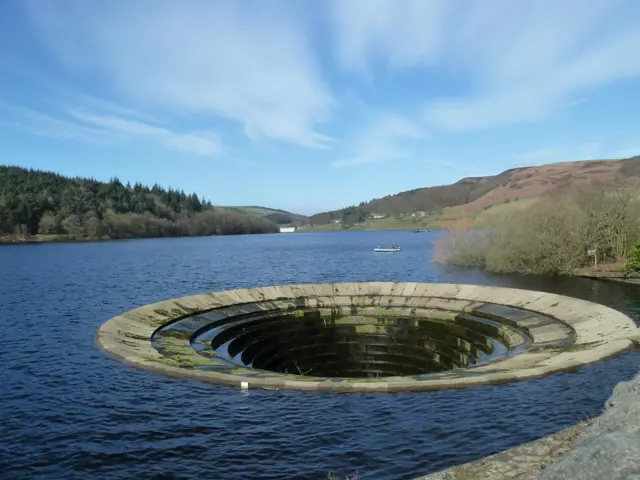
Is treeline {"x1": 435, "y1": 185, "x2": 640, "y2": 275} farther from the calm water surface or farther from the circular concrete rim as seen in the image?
the calm water surface

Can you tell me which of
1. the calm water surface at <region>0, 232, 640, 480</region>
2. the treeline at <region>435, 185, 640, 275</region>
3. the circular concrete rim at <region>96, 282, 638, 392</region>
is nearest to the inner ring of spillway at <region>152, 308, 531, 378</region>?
the circular concrete rim at <region>96, 282, 638, 392</region>

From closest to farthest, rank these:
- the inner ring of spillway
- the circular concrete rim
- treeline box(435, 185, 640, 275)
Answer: the circular concrete rim < the inner ring of spillway < treeline box(435, 185, 640, 275)

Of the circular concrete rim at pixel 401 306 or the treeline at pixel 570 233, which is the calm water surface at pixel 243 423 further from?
the treeline at pixel 570 233

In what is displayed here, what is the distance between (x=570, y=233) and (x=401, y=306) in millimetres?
→ 46981

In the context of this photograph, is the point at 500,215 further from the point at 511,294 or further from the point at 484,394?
the point at 484,394

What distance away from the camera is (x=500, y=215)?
8425cm

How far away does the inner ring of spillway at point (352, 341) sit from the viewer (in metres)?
28.0

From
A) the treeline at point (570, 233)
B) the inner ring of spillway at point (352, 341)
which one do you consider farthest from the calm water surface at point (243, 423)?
the treeline at point (570, 233)

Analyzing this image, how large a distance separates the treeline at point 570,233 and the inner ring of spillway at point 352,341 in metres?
46.0

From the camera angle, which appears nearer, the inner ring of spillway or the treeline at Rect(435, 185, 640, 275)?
the inner ring of spillway

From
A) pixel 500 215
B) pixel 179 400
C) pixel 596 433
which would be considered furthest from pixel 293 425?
pixel 500 215

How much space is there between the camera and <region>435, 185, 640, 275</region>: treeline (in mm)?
69312

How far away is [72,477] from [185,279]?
60.2m

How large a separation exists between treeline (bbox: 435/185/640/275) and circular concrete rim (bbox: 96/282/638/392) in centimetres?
4167
